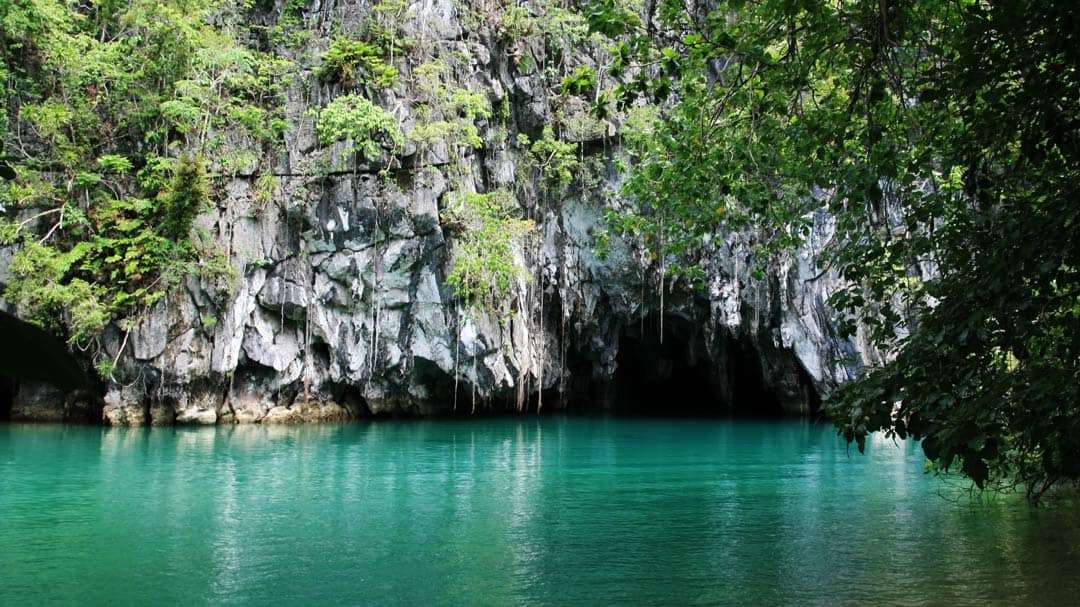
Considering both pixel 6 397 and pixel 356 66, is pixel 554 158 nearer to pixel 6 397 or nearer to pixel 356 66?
pixel 356 66

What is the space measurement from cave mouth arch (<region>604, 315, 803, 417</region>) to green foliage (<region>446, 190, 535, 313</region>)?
547 centimetres

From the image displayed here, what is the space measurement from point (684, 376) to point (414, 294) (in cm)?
1362

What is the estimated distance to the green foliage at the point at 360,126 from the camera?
20875mm

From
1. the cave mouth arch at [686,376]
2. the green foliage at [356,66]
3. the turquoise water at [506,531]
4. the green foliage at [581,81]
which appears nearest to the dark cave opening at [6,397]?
the turquoise water at [506,531]

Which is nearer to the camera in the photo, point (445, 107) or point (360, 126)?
point (360, 126)

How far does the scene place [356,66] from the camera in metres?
22.0

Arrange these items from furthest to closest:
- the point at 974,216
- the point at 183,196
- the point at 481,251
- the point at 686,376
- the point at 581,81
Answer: the point at 686,376
the point at 481,251
the point at 183,196
the point at 581,81
the point at 974,216

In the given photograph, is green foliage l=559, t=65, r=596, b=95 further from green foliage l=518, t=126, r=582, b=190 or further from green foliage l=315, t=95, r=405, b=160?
green foliage l=518, t=126, r=582, b=190

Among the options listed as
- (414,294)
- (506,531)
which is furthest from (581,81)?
(414,294)

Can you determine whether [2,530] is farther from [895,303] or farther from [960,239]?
[895,303]

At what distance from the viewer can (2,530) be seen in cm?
857

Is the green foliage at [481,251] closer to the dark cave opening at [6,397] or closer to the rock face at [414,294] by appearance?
the rock face at [414,294]

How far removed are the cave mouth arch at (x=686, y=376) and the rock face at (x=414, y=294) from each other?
0.57m

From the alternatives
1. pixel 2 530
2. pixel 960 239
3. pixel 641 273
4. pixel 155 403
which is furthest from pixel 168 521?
pixel 641 273
